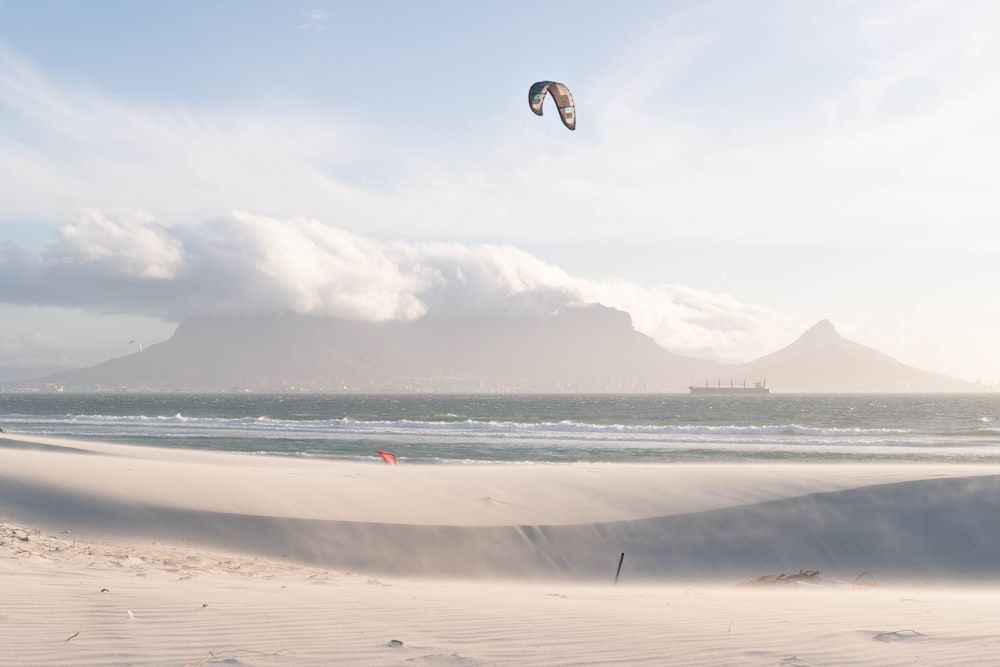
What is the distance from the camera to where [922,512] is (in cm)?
1302

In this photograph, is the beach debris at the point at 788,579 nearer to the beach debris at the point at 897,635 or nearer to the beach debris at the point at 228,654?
the beach debris at the point at 897,635

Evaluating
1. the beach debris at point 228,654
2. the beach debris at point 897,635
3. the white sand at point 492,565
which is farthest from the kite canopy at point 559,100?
the beach debris at point 228,654

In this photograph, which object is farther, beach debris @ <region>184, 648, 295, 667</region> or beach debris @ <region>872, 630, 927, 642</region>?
beach debris @ <region>872, 630, 927, 642</region>

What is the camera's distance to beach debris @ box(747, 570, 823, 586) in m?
10.0

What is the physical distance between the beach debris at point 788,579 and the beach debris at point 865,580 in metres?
0.52

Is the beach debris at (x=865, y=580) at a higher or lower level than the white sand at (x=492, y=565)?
lower

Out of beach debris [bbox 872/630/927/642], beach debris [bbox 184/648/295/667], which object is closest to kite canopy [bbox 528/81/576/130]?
beach debris [bbox 872/630/927/642]

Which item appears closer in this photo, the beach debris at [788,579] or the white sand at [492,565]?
the white sand at [492,565]

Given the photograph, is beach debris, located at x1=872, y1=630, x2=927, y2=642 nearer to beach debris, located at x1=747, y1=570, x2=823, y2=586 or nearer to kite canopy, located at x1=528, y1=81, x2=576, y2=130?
beach debris, located at x1=747, y1=570, x2=823, y2=586

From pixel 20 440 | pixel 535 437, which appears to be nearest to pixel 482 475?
pixel 20 440

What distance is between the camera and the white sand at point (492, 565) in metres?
5.12

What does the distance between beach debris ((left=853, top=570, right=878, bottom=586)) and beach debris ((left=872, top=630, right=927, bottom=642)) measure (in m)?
4.90

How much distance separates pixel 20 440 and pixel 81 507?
49.1 ft

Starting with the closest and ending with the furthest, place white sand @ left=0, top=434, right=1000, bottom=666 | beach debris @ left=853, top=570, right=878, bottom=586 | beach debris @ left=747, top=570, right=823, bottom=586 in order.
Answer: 1. white sand @ left=0, top=434, right=1000, bottom=666
2. beach debris @ left=747, top=570, right=823, bottom=586
3. beach debris @ left=853, top=570, right=878, bottom=586
